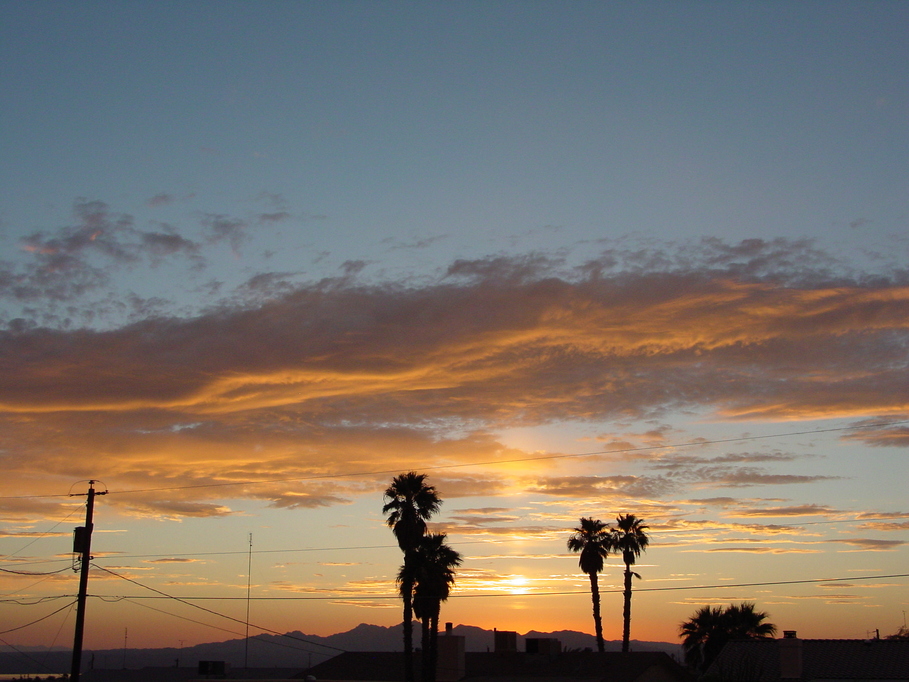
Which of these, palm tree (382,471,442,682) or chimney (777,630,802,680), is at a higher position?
palm tree (382,471,442,682)

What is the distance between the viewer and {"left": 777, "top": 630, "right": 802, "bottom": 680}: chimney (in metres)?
44.2

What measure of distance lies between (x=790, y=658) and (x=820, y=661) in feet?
7.54

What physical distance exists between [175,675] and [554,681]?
39.2 m

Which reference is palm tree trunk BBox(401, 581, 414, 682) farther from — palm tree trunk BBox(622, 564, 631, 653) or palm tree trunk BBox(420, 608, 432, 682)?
palm tree trunk BBox(622, 564, 631, 653)

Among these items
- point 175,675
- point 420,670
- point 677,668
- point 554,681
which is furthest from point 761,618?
point 175,675

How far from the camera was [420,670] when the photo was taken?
56062 mm

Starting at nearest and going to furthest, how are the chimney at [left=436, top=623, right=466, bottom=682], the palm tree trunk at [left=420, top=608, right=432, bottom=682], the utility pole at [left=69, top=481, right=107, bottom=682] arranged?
the utility pole at [left=69, top=481, right=107, bottom=682], the palm tree trunk at [left=420, top=608, right=432, bottom=682], the chimney at [left=436, top=623, right=466, bottom=682]

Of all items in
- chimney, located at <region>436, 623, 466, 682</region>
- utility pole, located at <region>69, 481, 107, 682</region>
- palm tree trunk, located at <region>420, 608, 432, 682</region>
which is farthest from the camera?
chimney, located at <region>436, 623, 466, 682</region>

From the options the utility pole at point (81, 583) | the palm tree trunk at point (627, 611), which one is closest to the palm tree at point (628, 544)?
the palm tree trunk at point (627, 611)

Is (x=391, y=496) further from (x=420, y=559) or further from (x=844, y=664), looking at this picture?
(x=844, y=664)

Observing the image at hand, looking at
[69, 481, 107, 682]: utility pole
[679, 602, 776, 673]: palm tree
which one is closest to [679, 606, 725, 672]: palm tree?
[679, 602, 776, 673]: palm tree

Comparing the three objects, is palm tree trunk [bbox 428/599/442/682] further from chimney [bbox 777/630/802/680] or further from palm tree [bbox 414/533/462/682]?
chimney [bbox 777/630/802/680]

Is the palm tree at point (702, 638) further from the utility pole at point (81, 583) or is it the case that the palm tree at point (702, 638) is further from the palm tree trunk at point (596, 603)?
the utility pole at point (81, 583)

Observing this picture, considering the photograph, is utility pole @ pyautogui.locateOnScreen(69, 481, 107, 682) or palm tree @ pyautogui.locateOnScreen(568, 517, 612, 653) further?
palm tree @ pyautogui.locateOnScreen(568, 517, 612, 653)
